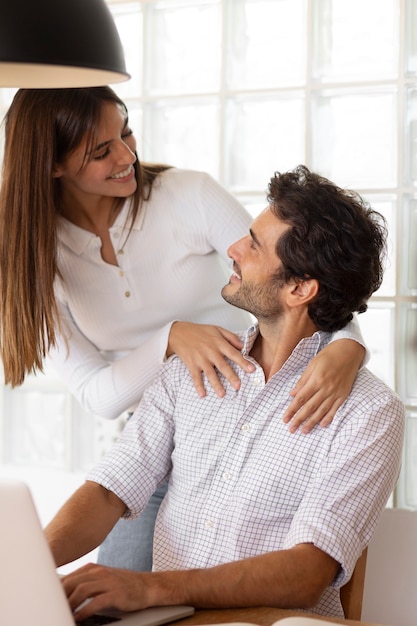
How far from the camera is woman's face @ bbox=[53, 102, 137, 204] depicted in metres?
1.90

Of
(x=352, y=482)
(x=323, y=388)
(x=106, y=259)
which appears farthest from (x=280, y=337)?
(x=106, y=259)

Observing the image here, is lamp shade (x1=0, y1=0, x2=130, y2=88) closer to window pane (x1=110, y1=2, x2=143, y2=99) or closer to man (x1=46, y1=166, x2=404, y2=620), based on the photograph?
man (x1=46, y1=166, x2=404, y2=620)

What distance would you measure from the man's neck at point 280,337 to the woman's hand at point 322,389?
129mm

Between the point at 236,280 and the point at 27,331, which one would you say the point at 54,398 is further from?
the point at 236,280

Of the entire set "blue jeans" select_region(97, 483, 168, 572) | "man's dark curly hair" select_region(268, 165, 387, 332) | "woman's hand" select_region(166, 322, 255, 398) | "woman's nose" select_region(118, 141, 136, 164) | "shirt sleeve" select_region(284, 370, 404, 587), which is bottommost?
"blue jeans" select_region(97, 483, 168, 572)

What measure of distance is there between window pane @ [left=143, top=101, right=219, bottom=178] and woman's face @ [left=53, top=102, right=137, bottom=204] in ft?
2.33

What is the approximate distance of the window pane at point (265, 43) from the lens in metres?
2.54

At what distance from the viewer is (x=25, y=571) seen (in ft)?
3.44

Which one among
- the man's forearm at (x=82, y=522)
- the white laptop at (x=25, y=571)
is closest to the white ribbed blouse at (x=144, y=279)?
the man's forearm at (x=82, y=522)

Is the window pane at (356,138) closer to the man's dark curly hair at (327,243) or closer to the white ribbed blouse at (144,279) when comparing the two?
the white ribbed blouse at (144,279)

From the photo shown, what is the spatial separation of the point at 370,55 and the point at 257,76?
34cm

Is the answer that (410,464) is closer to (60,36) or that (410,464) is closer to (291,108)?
(291,108)

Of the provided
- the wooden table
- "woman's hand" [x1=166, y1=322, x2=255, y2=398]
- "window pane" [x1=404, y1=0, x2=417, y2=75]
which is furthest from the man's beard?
"window pane" [x1=404, y1=0, x2=417, y2=75]

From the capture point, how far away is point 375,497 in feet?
5.11
